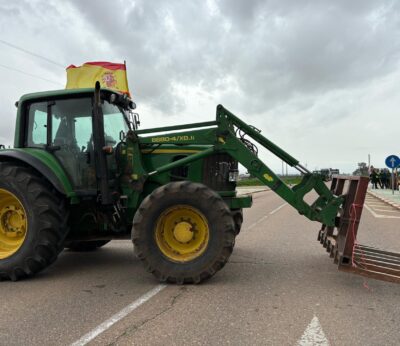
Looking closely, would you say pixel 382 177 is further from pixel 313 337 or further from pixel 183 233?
pixel 313 337

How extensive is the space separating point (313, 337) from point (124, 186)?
342cm

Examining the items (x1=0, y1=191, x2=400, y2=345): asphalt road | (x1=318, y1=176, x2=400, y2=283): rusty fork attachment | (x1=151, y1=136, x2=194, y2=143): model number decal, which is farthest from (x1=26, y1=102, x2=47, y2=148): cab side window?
(x1=318, y1=176, x2=400, y2=283): rusty fork attachment

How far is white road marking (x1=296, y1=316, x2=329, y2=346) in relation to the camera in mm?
3400

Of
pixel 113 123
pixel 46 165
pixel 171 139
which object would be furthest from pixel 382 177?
pixel 46 165

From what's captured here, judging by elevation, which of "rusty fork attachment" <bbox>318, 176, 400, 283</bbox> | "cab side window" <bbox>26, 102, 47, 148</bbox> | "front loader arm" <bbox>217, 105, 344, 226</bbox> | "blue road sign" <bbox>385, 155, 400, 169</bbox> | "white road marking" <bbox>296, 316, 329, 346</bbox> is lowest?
"white road marking" <bbox>296, 316, 329, 346</bbox>

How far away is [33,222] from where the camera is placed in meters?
5.43

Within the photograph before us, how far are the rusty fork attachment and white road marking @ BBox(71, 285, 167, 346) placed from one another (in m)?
2.30

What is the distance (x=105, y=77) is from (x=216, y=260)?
3.74 metres

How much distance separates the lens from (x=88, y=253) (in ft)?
24.0

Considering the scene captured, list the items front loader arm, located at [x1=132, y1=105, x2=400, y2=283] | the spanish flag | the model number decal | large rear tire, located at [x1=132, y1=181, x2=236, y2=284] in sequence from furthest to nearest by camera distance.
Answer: the spanish flag < the model number decal < front loader arm, located at [x1=132, y1=105, x2=400, y2=283] < large rear tire, located at [x1=132, y1=181, x2=236, y2=284]

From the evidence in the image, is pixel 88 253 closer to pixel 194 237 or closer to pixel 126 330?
pixel 194 237

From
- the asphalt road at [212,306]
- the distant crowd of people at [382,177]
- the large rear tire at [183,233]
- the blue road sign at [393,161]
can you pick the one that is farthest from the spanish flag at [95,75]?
the distant crowd of people at [382,177]

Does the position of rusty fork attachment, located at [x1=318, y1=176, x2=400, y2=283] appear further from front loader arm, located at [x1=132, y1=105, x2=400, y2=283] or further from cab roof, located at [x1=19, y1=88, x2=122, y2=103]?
cab roof, located at [x1=19, y1=88, x2=122, y2=103]

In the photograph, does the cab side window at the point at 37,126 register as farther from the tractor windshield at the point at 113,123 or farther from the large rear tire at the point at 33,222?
the tractor windshield at the point at 113,123
